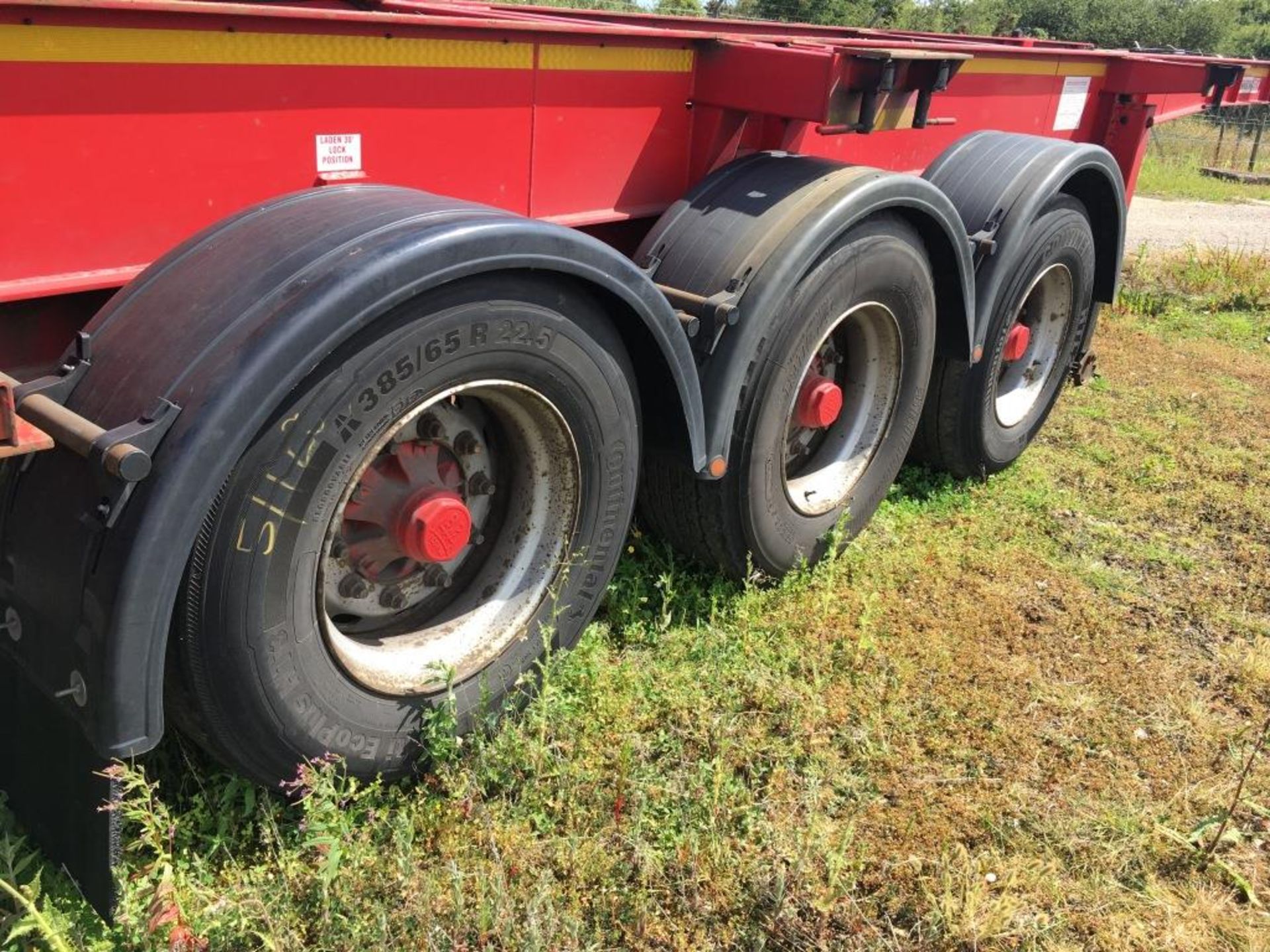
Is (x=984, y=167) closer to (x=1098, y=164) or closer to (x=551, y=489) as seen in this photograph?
(x=1098, y=164)

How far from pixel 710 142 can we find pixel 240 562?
1868 mm

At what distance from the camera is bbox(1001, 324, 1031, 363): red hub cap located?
14.3ft

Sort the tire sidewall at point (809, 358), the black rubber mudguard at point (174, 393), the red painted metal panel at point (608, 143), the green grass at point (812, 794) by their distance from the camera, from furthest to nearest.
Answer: the tire sidewall at point (809, 358), the red painted metal panel at point (608, 143), the green grass at point (812, 794), the black rubber mudguard at point (174, 393)

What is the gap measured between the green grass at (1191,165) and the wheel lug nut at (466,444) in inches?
550

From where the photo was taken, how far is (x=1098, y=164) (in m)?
4.22

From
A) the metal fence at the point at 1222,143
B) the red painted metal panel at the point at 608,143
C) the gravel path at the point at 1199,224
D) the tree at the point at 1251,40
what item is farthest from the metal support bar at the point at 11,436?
the tree at the point at 1251,40

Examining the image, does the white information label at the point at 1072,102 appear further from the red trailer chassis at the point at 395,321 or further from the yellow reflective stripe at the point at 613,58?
the yellow reflective stripe at the point at 613,58

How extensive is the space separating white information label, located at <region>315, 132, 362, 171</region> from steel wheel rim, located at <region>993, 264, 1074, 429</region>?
3.04m

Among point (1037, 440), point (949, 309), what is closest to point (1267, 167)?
point (1037, 440)

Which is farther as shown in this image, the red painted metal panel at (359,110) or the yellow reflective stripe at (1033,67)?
the yellow reflective stripe at (1033,67)

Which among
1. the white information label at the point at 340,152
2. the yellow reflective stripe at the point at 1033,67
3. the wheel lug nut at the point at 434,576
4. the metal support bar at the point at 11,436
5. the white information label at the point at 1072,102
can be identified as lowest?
the wheel lug nut at the point at 434,576

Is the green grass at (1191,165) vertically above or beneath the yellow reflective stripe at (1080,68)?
beneath

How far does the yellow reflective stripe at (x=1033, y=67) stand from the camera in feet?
13.8

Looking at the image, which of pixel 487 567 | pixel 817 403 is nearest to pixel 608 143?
pixel 817 403
